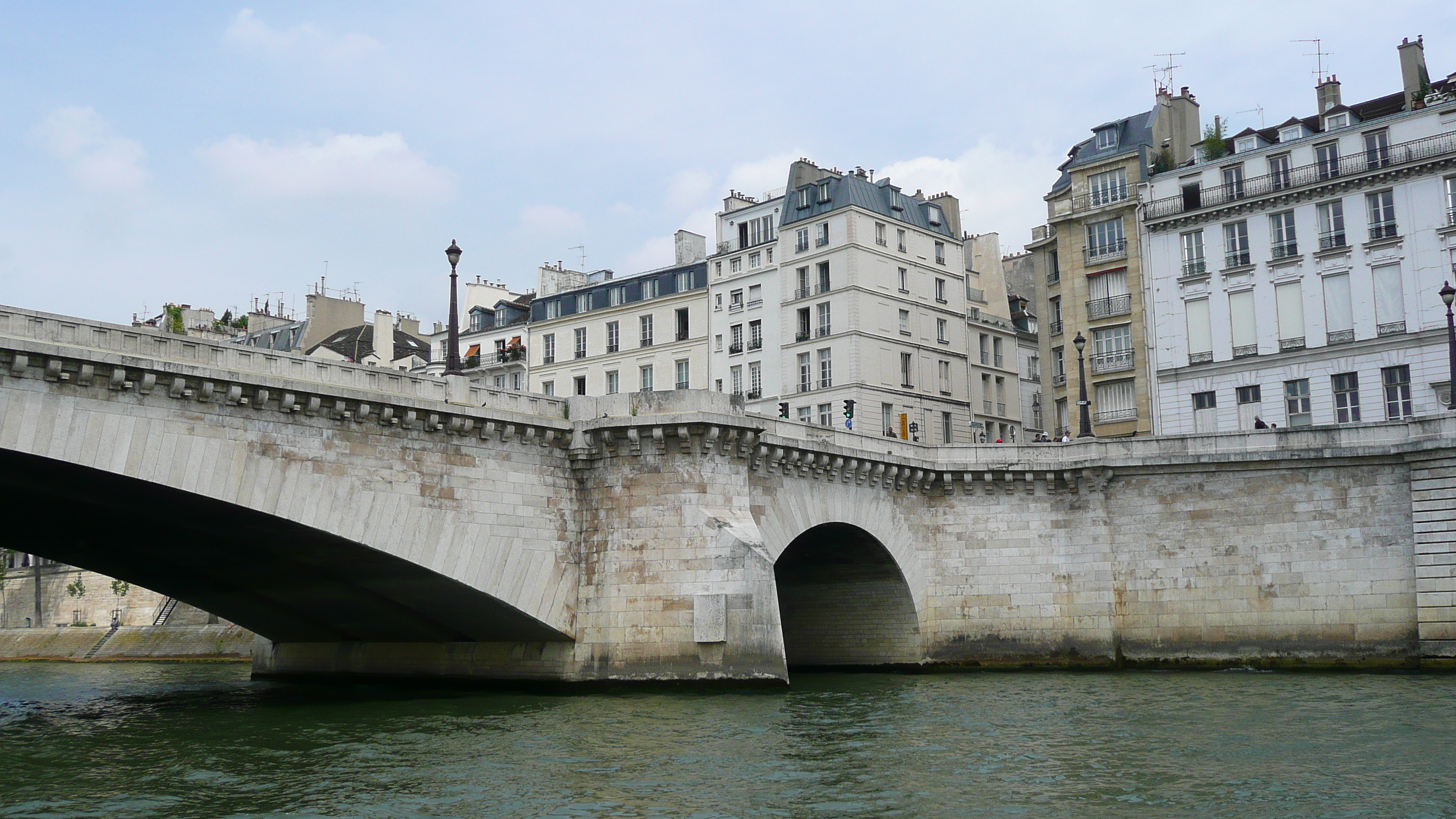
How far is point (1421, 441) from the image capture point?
106ft

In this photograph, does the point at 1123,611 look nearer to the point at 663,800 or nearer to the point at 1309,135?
the point at 1309,135

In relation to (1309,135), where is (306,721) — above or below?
below

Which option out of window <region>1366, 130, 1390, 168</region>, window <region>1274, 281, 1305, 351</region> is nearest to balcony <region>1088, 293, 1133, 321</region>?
window <region>1274, 281, 1305, 351</region>

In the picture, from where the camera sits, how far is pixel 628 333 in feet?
193

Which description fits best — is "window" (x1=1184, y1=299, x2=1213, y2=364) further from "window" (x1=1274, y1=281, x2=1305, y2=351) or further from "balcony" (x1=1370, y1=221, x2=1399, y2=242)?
"balcony" (x1=1370, y1=221, x2=1399, y2=242)

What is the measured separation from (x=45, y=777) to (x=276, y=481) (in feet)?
22.7

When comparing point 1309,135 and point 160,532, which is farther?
point 1309,135

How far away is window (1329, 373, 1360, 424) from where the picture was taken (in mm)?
40656

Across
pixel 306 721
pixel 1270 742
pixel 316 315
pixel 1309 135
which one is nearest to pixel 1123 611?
pixel 1270 742

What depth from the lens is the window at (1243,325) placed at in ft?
141

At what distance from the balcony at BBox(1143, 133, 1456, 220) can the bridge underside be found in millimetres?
27881

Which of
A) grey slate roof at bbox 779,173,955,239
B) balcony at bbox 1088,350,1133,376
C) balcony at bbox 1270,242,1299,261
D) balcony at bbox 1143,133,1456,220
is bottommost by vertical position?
balcony at bbox 1088,350,1133,376

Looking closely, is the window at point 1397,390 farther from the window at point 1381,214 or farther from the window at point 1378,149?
the window at point 1378,149

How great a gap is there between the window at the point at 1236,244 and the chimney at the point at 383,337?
39512 mm
